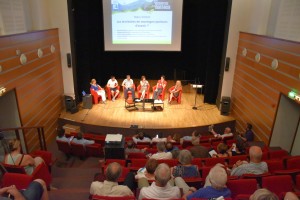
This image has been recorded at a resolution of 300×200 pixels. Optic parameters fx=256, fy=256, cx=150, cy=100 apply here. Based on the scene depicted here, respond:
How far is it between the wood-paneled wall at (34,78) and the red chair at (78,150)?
1.32 m

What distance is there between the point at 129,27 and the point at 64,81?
3.18 meters

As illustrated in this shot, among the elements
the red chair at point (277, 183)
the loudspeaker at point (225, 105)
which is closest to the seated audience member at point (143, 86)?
the loudspeaker at point (225, 105)

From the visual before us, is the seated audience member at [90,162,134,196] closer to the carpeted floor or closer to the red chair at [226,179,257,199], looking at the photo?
the carpeted floor

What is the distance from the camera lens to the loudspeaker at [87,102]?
9.48 meters

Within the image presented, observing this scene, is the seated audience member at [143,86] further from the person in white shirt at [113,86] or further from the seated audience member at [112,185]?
the seated audience member at [112,185]

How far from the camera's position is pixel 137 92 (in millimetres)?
11000

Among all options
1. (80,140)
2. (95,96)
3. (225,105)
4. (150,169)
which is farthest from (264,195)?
(95,96)

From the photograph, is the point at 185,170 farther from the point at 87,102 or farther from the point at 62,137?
the point at 87,102

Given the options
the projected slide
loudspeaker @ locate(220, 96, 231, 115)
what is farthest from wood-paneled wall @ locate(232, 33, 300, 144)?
the projected slide

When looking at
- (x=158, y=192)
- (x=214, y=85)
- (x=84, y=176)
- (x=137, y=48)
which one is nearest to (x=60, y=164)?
(x=84, y=176)

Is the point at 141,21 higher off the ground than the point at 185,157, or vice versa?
the point at 141,21

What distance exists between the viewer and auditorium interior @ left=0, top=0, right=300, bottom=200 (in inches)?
208

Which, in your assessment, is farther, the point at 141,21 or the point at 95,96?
the point at 95,96

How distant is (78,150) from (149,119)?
3082 mm
